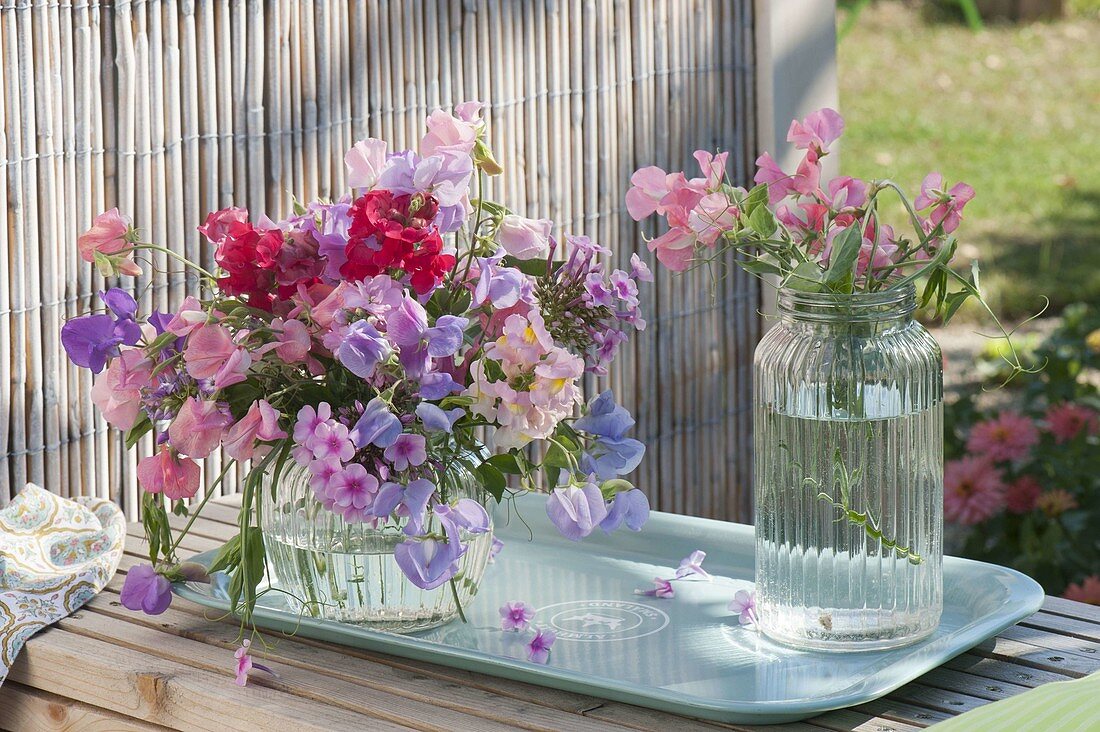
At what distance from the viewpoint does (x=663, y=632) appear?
1.14 meters

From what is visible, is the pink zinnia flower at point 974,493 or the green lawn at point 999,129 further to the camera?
the green lawn at point 999,129

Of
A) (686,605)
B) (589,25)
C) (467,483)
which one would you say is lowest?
(686,605)

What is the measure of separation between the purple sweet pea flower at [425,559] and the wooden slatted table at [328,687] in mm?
84

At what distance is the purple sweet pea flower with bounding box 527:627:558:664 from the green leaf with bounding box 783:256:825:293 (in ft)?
0.96

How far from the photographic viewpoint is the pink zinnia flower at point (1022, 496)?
2270 millimetres

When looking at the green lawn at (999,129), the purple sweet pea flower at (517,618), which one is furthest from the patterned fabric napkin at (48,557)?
the green lawn at (999,129)

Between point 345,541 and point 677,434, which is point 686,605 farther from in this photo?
point 677,434

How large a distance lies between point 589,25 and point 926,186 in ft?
2.98

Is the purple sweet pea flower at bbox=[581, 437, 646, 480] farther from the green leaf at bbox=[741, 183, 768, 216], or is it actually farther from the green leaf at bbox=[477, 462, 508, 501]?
the green leaf at bbox=[741, 183, 768, 216]

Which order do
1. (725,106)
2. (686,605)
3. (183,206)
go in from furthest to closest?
1. (725,106)
2. (183,206)
3. (686,605)

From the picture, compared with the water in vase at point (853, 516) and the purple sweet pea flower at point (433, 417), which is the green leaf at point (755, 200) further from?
→ the purple sweet pea flower at point (433, 417)

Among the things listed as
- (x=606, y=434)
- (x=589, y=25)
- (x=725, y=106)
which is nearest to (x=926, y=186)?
(x=606, y=434)

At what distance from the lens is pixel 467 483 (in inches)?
42.7

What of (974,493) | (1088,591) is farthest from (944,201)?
(974,493)
